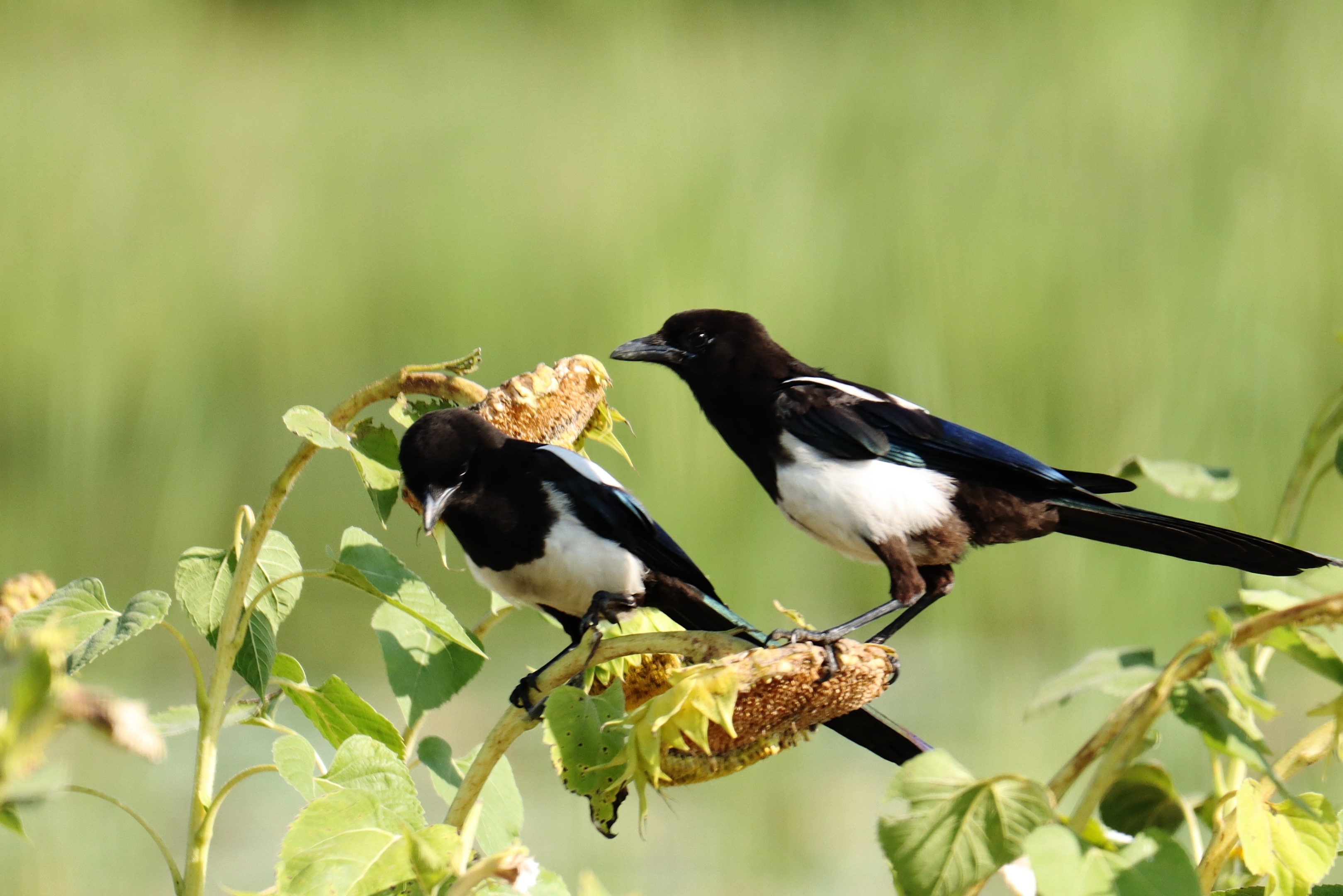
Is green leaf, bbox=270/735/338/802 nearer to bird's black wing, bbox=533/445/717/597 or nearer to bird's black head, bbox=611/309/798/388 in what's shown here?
bird's black wing, bbox=533/445/717/597

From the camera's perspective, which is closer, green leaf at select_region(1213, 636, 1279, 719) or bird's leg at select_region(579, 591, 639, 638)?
green leaf at select_region(1213, 636, 1279, 719)

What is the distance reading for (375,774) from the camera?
26.5 inches

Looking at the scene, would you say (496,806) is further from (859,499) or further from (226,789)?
(859,499)

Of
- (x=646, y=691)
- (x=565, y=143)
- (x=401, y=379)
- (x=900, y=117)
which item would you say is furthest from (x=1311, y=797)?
(x=565, y=143)

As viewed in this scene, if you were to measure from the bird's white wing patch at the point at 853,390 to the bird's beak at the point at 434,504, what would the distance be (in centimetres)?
30

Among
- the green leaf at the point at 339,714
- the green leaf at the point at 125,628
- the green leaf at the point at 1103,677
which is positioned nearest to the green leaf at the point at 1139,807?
the green leaf at the point at 1103,677

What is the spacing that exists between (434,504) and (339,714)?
256mm

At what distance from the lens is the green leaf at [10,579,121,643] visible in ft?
2.40

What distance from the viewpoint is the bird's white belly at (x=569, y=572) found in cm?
106

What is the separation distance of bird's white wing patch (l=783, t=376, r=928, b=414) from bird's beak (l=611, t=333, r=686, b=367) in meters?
0.10

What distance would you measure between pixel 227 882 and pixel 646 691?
6.28 ft

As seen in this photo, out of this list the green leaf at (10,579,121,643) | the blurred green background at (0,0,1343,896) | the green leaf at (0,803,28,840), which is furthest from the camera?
the blurred green background at (0,0,1343,896)

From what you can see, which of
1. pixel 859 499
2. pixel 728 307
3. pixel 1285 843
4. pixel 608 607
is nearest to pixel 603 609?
pixel 608 607

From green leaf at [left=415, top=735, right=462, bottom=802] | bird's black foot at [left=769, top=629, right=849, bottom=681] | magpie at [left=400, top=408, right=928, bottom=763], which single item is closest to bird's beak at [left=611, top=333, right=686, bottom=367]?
magpie at [left=400, top=408, right=928, bottom=763]
